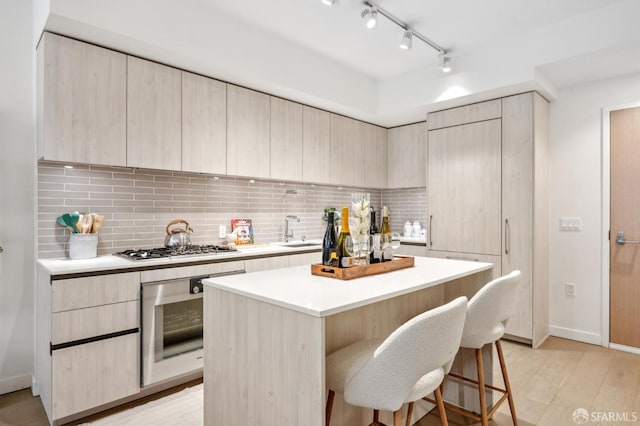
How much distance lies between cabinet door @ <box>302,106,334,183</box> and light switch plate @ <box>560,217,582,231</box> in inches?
92.6

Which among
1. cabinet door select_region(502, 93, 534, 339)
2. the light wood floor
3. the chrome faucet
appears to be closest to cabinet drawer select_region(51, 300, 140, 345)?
the light wood floor

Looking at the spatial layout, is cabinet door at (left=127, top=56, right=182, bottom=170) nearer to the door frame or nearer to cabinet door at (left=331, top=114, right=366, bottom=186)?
cabinet door at (left=331, top=114, right=366, bottom=186)

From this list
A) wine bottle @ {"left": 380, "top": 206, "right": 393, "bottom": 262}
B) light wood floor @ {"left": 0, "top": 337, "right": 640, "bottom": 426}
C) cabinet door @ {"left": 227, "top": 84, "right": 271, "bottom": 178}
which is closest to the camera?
wine bottle @ {"left": 380, "top": 206, "right": 393, "bottom": 262}

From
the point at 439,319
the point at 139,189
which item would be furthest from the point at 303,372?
the point at 139,189

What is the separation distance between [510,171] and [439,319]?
108 inches

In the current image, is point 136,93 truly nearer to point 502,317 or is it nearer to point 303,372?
point 303,372

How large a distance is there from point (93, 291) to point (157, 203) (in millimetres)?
1023

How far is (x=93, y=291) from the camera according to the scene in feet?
7.32

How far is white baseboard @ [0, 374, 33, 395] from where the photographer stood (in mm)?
2561

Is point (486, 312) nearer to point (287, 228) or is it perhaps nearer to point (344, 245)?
point (344, 245)

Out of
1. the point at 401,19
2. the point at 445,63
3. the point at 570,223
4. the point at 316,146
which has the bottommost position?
the point at 570,223

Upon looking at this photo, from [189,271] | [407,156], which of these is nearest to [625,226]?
[407,156]

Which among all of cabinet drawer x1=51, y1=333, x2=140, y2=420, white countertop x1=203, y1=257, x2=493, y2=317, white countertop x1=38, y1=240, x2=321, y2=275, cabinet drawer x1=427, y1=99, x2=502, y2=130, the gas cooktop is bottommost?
cabinet drawer x1=51, y1=333, x2=140, y2=420

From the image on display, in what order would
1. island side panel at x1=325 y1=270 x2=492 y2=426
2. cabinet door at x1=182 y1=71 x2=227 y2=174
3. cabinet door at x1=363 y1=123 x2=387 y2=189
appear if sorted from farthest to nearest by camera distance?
cabinet door at x1=363 y1=123 x2=387 y2=189
cabinet door at x1=182 y1=71 x2=227 y2=174
island side panel at x1=325 y1=270 x2=492 y2=426
